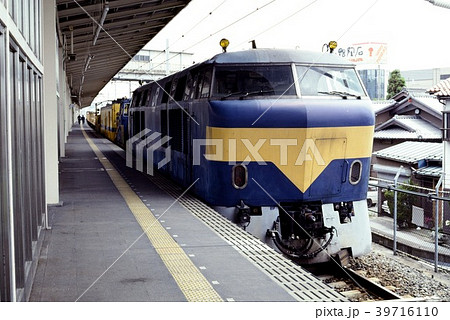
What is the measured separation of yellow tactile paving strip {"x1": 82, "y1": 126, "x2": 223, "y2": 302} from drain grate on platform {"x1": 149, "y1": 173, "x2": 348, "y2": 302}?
0.65 metres

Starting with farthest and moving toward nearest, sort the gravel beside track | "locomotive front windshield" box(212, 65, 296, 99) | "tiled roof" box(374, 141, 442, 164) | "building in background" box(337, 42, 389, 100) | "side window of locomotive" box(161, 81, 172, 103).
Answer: "building in background" box(337, 42, 389, 100), "tiled roof" box(374, 141, 442, 164), "side window of locomotive" box(161, 81, 172, 103), the gravel beside track, "locomotive front windshield" box(212, 65, 296, 99)

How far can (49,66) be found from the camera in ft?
30.4

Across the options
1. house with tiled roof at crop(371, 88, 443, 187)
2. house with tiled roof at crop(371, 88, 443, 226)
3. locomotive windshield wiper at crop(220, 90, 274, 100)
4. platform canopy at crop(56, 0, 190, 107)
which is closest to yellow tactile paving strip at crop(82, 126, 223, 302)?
locomotive windshield wiper at crop(220, 90, 274, 100)

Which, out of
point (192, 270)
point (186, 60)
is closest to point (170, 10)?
point (192, 270)

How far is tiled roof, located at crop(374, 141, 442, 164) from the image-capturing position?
58.3ft

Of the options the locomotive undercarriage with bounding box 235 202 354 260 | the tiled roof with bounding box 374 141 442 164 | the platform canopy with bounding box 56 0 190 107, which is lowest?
the locomotive undercarriage with bounding box 235 202 354 260

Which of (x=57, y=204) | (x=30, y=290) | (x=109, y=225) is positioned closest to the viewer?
(x=30, y=290)

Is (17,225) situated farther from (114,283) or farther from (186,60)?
(186,60)

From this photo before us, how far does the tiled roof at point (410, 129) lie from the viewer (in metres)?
20.9

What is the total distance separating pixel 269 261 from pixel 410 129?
16812 millimetres

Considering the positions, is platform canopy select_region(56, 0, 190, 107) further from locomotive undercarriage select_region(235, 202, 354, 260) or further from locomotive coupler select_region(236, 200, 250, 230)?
locomotive undercarriage select_region(235, 202, 354, 260)

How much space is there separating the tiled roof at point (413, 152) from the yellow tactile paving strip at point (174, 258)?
446 inches

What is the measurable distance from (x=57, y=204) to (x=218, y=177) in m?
2.92

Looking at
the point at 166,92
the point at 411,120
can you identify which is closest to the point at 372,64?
the point at 411,120
